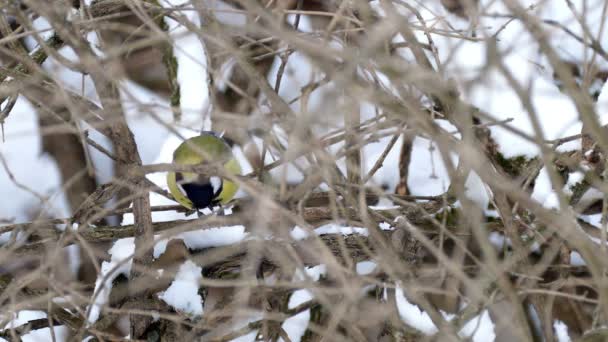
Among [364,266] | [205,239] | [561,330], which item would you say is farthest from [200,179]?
[561,330]

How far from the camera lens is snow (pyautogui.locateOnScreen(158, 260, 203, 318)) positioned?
9.91 feet

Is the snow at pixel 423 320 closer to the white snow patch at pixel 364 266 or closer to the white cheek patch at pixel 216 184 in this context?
the white snow patch at pixel 364 266

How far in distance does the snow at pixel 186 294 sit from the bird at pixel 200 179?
1.92 feet

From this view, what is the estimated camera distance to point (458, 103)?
140cm

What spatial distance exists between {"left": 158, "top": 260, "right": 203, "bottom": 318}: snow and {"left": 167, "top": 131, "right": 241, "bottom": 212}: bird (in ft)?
1.92

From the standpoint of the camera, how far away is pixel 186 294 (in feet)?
9.98

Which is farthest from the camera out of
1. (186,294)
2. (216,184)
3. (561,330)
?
(216,184)

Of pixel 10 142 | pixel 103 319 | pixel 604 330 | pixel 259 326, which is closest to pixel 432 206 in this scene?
pixel 259 326

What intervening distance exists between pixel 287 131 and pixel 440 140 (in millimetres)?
455

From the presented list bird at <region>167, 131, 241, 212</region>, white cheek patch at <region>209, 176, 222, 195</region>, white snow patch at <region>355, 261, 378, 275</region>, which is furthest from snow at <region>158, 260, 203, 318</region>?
white cheek patch at <region>209, 176, 222, 195</region>

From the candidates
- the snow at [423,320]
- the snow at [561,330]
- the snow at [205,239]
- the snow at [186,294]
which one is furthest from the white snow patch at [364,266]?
the snow at [561,330]

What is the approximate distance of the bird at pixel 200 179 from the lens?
11.7ft

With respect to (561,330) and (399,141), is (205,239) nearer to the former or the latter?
(399,141)

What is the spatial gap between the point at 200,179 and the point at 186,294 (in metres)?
0.80
